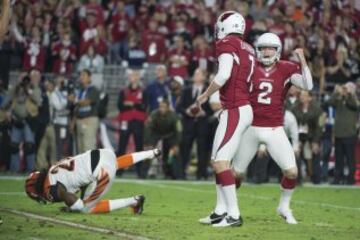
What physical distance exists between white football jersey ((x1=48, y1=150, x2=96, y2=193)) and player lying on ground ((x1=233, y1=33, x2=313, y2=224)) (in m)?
1.58

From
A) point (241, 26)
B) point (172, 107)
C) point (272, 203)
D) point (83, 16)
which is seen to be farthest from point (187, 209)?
point (83, 16)

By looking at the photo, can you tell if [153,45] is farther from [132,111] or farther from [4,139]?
[4,139]

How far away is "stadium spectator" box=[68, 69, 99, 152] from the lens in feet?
64.5

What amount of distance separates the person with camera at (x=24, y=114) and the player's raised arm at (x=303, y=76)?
9.25 metres

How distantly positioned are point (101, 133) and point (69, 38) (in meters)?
2.33

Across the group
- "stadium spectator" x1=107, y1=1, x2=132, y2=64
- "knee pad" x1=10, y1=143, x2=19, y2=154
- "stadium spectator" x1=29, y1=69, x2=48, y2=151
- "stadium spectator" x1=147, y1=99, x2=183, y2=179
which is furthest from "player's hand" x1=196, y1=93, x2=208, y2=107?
"stadium spectator" x1=107, y1=1, x2=132, y2=64

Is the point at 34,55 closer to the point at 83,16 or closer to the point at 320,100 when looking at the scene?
the point at 83,16

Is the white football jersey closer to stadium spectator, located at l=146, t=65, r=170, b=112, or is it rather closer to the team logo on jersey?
the team logo on jersey

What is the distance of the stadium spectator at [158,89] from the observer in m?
20.0

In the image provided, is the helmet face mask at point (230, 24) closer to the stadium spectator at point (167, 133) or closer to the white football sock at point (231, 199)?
the white football sock at point (231, 199)

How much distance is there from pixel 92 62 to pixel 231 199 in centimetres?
1099

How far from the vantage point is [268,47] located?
1181 centimetres

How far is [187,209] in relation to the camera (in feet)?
44.2

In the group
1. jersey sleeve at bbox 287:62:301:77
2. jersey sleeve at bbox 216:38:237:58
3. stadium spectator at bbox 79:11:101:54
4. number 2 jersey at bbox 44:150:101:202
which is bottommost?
number 2 jersey at bbox 44:150:101:202
